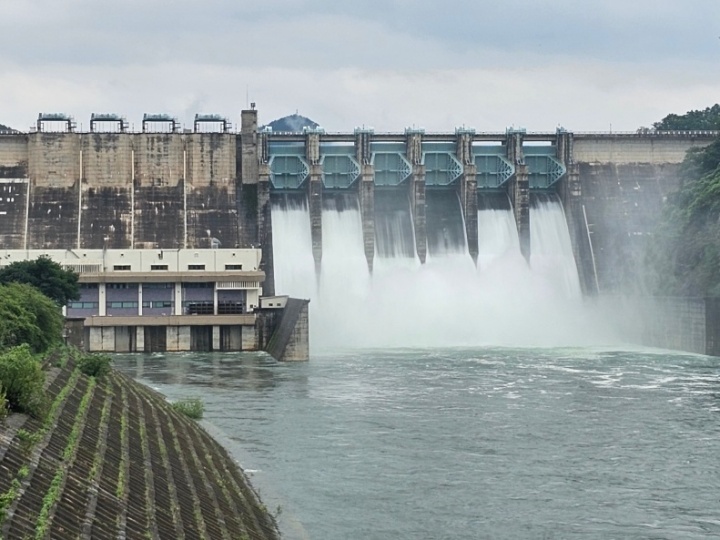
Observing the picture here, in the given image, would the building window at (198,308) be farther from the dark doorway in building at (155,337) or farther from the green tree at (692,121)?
the green tree at (692,121)

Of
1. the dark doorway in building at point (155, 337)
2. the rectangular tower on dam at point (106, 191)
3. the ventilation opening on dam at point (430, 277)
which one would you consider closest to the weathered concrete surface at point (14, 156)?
the rectangular tower on dam at point (106, 191)

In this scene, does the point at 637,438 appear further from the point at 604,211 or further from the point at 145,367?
the point at 604,211

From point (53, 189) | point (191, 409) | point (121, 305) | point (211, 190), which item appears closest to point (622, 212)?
point (211, 190)

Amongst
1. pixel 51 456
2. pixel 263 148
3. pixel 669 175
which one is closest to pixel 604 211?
pixel 669 175

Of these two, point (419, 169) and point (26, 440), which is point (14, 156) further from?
point (26, 440)

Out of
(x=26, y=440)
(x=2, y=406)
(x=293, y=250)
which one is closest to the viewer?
(x=26, y=440)

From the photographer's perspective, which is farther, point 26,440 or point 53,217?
point 53,217

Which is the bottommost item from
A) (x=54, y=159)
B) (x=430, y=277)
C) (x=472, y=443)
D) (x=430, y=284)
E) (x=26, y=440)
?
(x=472, y=443)
